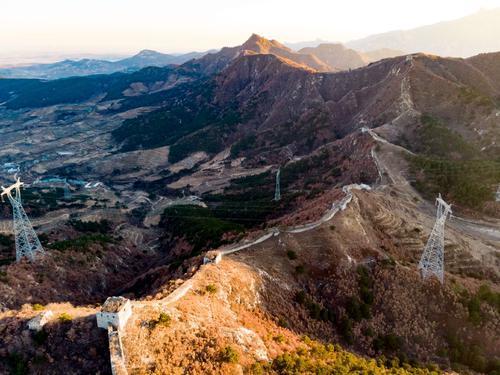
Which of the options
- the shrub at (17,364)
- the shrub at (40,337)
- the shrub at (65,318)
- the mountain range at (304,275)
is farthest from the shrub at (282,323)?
the shrub at (17,364)

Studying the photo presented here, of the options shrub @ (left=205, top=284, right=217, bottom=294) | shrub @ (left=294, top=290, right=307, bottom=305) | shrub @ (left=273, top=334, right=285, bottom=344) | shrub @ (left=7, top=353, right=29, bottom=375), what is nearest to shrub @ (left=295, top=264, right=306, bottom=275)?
shrub @ (left=294, top=290, right=307, bottom=305)

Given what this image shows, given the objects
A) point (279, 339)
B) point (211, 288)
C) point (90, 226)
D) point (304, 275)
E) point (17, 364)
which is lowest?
point (90, 226)

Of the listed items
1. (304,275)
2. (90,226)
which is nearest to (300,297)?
(304,275)

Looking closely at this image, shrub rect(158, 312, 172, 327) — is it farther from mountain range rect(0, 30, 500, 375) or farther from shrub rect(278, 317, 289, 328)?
shrub rect(278, 317, 289, 328)

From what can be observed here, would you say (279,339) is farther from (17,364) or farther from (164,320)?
(17,364)

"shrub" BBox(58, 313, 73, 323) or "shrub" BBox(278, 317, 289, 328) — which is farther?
"shrub" BBox(278, 317, 289, 328)

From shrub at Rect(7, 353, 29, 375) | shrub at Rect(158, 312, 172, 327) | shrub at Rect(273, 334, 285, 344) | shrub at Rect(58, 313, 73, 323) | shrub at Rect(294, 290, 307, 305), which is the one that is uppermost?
Answer: shrub at Rect(158, 312, 172, 327)

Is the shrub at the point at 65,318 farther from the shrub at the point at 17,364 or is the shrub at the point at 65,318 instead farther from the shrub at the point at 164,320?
the shrub at the point at 164,320

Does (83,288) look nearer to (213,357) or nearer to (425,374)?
(213,357)

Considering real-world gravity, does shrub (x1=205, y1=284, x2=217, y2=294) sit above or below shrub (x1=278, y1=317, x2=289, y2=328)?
above
